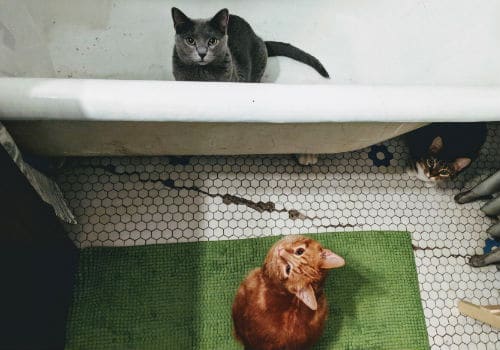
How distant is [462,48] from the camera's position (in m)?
1.36

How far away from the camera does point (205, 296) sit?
1.29 m

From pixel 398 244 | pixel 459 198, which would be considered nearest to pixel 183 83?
pixel 398 244

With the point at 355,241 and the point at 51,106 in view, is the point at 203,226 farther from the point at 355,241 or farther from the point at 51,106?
the point at 51,106

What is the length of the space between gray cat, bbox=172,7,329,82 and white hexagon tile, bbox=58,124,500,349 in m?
0.36

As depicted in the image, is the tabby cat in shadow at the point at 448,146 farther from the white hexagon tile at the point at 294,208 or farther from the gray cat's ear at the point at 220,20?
the gray cat's ear at the point at 220,20

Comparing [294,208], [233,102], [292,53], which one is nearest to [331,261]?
[233,102]

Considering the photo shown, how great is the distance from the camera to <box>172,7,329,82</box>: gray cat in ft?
3.34

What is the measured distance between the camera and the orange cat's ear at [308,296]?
A: 88cm

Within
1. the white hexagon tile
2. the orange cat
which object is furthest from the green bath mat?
the orange cat

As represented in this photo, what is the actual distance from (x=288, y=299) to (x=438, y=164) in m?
0.71

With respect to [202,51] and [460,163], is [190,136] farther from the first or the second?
[460,163]

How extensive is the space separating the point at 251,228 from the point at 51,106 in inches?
30.7

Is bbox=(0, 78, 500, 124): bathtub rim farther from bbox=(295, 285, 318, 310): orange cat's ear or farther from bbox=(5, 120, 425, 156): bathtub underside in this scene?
bbox=(295, 285, 318, 310): orange cat's ear

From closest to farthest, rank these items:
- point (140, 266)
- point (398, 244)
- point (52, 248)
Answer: point (52, 248) < point (140, 266) < point (398, 244)
